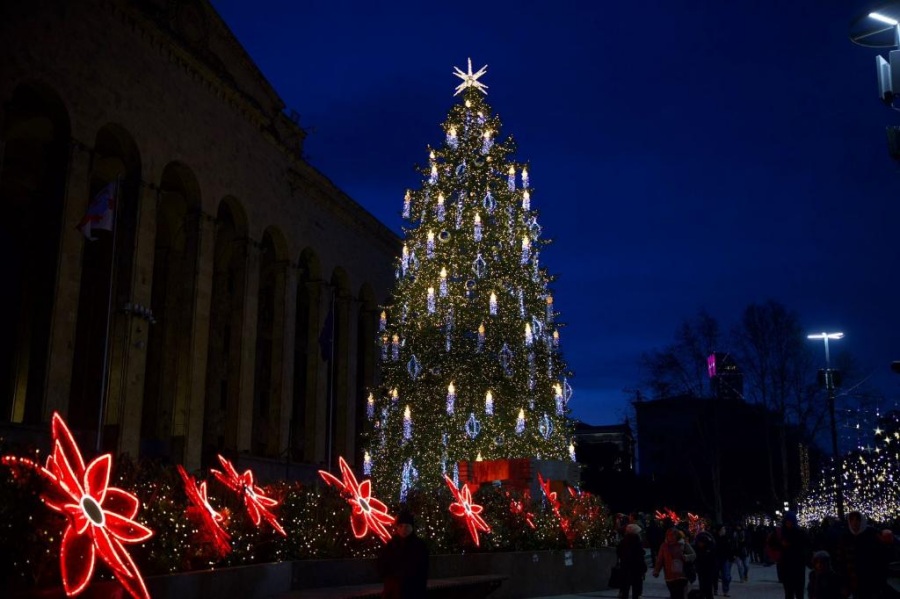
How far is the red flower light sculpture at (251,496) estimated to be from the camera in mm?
12695

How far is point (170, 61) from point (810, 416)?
35187mm

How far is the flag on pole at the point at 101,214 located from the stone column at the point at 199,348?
8.23 metres

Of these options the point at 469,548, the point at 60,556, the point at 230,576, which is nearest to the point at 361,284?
the point at 469,548

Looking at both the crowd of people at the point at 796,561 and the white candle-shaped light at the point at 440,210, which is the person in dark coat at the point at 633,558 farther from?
the white candle-shaped light at the point at 440,210

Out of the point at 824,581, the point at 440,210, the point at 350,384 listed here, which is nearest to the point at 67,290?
the point at 440,210

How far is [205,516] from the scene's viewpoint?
1120cm

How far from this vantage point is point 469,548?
18.9m

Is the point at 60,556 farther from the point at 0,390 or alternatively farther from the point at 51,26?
the point at 0,390

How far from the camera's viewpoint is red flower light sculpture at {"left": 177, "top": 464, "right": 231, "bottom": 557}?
11164 mm

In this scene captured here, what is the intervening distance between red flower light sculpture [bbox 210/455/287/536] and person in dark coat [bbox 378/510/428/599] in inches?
149

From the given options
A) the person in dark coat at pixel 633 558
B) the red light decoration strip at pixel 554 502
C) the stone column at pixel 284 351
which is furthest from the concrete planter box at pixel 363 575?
the stone column at pixel 284 351

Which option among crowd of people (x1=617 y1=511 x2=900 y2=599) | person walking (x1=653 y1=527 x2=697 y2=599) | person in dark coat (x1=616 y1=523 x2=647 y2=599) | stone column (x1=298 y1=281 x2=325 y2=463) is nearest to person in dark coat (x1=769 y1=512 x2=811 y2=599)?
crowd of people (x1=617 y1=511 x2=900 y2=599)

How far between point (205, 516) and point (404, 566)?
325 cm

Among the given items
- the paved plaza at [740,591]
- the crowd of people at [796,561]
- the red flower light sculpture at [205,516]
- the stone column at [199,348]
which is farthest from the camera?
the stone column at [199,348]
